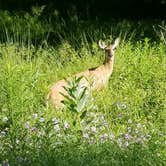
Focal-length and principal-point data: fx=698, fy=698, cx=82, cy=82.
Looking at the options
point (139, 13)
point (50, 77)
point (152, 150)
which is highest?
point (152, 150)

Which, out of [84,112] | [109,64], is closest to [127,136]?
[84,112]

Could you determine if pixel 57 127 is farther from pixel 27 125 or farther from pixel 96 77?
pixel 96 77

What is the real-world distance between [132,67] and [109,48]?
37 centimetres

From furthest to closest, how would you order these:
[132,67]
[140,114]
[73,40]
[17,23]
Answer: [17,23] < [73,40] < [132,67] < [140,114]

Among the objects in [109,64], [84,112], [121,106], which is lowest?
[109,64]

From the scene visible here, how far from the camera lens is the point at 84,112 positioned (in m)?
5.12

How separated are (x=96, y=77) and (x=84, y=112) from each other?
2.36m

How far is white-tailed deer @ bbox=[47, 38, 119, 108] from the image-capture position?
6.91 m

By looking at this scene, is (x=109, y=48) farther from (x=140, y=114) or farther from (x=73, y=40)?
(x=73, y=40)

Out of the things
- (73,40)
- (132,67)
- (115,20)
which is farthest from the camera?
(115,20)

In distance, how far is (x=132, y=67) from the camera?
7.82m

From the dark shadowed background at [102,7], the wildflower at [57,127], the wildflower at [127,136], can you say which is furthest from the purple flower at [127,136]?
the dark shadowed background at [102,7]

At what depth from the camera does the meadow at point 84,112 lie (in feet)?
16.0

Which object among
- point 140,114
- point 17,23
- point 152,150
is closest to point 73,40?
point 17,23
